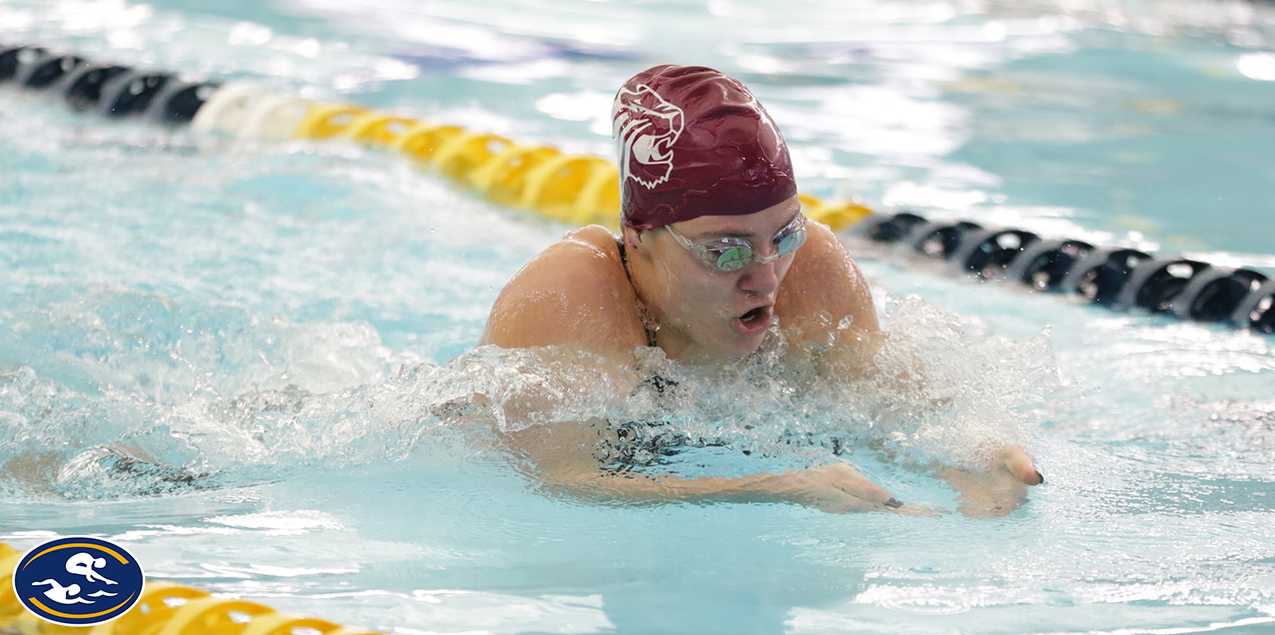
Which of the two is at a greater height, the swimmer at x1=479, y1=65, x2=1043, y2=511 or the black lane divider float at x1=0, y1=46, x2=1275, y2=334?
the swimmer at x1=479, y1=65, x2=1043, y2=511

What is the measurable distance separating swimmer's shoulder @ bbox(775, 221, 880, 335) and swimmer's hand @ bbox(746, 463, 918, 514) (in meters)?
0.50

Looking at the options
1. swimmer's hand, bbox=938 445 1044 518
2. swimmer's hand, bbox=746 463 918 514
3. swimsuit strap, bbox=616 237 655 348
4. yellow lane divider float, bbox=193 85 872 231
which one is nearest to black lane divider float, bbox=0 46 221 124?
yellow lane divider float, bbox=193 85 872 231

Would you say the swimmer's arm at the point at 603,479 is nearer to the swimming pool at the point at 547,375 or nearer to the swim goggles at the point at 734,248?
the swimming pool at the point at 547,375

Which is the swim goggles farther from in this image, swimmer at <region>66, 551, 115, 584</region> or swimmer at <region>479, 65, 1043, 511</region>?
swimmer at <region>66, 551, 115, 584</region>

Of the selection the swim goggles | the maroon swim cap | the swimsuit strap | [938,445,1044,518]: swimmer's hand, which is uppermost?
the maroon swim cap

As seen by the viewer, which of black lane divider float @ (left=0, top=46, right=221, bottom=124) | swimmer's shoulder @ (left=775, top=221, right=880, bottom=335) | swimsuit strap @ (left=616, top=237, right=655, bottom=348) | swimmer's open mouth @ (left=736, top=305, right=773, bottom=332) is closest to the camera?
swimmer's open mouth @ (left=736, top=305, right=773, bottom=332)

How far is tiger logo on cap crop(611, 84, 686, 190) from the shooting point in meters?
2.51

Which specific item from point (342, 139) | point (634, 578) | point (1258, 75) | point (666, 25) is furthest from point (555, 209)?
point (1258, 75)

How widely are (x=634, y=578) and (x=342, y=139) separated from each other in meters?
4.03

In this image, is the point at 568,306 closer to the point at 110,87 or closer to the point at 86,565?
the point at 86,565

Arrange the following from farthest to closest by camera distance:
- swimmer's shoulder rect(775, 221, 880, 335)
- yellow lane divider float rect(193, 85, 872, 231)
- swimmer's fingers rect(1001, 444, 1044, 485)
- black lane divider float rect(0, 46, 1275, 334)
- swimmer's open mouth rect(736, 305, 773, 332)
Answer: yellow lane divider float rect(193, 85, 872, 231) < black lane divider float rect(0, 46, 1275, 334) < swimmer's shoulder rect(775, 221, 880, 335) < swimmer's open mouth rect(736, 305, 773, 332) < swimmer's fingers rect(1001, 444, 1044, 485)

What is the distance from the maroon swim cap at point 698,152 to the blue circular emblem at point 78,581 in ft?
3.87

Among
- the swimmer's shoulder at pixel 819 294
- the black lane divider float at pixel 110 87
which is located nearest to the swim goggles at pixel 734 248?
the swimmer's shoulder at pixel 819 294

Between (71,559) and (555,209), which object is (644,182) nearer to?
(71,559)
